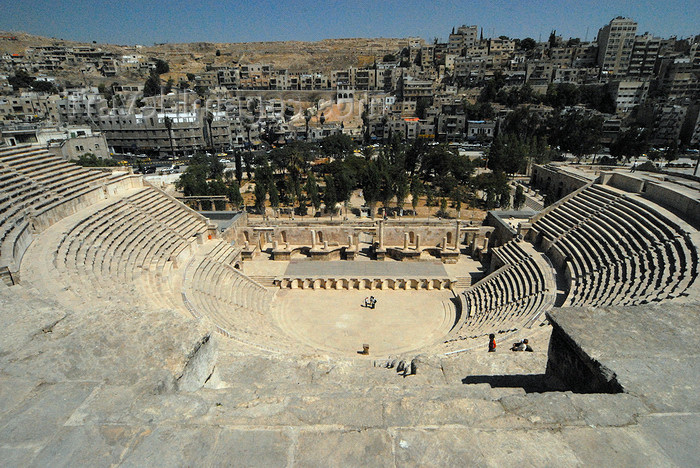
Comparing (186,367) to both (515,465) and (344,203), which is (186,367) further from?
(344,203)

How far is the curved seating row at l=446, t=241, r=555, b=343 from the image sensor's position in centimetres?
1653

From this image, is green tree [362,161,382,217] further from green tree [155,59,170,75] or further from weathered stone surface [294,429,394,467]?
green tree [155,59,170,75]

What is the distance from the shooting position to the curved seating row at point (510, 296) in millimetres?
16531

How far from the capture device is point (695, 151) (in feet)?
209

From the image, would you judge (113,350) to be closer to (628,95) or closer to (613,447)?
(613,447)

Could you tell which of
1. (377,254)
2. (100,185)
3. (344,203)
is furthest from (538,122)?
(100,185)

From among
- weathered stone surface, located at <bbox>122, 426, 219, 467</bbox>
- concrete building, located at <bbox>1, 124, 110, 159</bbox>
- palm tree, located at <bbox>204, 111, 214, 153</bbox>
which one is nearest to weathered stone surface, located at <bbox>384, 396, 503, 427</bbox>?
weathered stone surface, located at <bbox>122, 426, 219, 467</bbox>

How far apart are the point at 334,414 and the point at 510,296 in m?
17.2

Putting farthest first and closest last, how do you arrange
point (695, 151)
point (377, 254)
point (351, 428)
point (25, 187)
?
point (695, 151) < point (377, 254) < point (25, 187) < point (351, 428)

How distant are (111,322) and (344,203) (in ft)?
103

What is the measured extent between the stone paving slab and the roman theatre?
191 mm

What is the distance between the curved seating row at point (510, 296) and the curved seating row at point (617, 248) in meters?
1.15

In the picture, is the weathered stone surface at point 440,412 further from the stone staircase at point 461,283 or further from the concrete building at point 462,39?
the concrete building at point 462,39

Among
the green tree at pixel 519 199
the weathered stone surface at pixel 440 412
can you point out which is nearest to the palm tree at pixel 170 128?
the green tree at pixel 519 199
